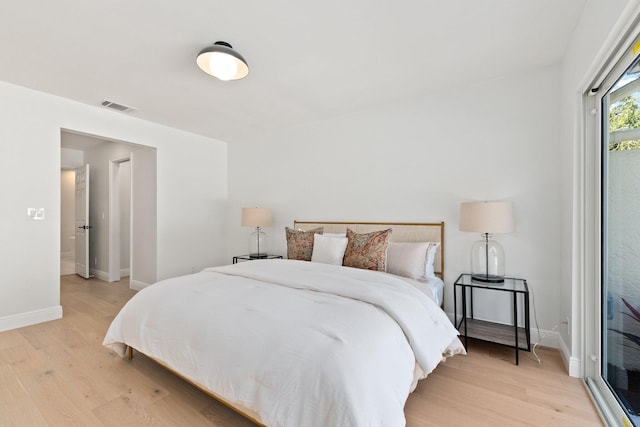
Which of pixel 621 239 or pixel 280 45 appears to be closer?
pixel 621 239

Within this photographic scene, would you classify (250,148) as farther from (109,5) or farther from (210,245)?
(109,5)

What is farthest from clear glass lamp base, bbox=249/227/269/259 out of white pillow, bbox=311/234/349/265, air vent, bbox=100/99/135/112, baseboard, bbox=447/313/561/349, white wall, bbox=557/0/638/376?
white wall, bbox=557/0/638/376

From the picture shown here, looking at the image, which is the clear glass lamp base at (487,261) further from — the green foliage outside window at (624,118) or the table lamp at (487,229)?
the green foliage outside window at (624,118)

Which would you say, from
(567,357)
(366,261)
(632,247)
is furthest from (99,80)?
(567,357)

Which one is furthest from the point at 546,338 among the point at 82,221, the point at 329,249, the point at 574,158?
the point at 82,221

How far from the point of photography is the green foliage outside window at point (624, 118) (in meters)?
1.48

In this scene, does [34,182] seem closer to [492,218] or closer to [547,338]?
[492,218]

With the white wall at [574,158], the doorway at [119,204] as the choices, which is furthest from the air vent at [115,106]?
the white wall at [574,158]

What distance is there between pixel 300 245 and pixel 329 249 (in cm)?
45

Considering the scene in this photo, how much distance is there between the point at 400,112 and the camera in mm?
3275

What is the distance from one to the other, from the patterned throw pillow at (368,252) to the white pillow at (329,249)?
7 cm

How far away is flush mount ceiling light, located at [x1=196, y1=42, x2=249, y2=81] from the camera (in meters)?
2.11

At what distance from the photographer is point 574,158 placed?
78.6 inches

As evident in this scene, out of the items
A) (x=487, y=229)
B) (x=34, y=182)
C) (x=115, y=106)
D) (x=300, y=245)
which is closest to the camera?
(x=487, y=229)
